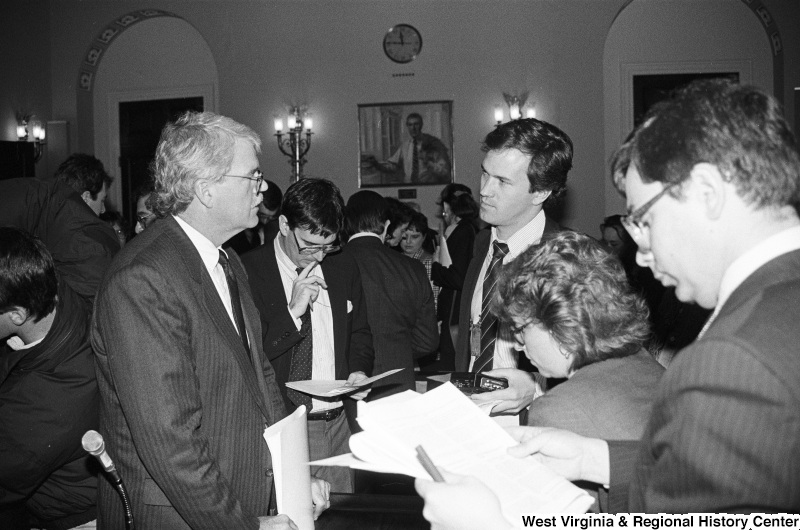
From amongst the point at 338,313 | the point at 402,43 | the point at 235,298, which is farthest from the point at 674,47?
the point at 235,298

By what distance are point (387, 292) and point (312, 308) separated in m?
0.71

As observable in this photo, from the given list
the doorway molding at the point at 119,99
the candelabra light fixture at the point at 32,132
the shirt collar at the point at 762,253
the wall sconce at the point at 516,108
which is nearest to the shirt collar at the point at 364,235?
the shirt collar at the point at 762,253

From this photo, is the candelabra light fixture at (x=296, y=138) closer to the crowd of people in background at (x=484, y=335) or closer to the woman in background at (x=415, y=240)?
the woman in background at (x=415, y=240)

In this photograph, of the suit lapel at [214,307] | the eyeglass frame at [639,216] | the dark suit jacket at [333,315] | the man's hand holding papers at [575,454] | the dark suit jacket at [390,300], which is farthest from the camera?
the dark suit jacket at [390,300]

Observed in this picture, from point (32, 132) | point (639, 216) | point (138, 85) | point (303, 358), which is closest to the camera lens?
point (639, 216)

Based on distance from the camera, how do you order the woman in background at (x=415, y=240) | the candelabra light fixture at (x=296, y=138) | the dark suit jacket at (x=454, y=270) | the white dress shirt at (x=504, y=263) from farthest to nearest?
the candelabra light fixture at (x=296, y=138)
the woman in background at (x=415, y=240)
the dark suit jacket at (x=454, y=270)
the white dress shirt at (x=504, y=263)

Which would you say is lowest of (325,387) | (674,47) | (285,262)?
(325,387)

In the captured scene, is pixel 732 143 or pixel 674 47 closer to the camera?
pixel 732 143

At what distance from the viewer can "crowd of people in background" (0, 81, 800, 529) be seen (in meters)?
0.99

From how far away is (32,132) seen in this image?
10531 mm

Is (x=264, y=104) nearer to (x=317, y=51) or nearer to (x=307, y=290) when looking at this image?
(x=317, y=51)

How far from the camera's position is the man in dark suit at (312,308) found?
295 cm

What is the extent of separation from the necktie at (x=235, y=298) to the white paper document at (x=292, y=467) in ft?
1.21

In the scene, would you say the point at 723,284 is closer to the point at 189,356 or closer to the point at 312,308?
the point at 189,356
